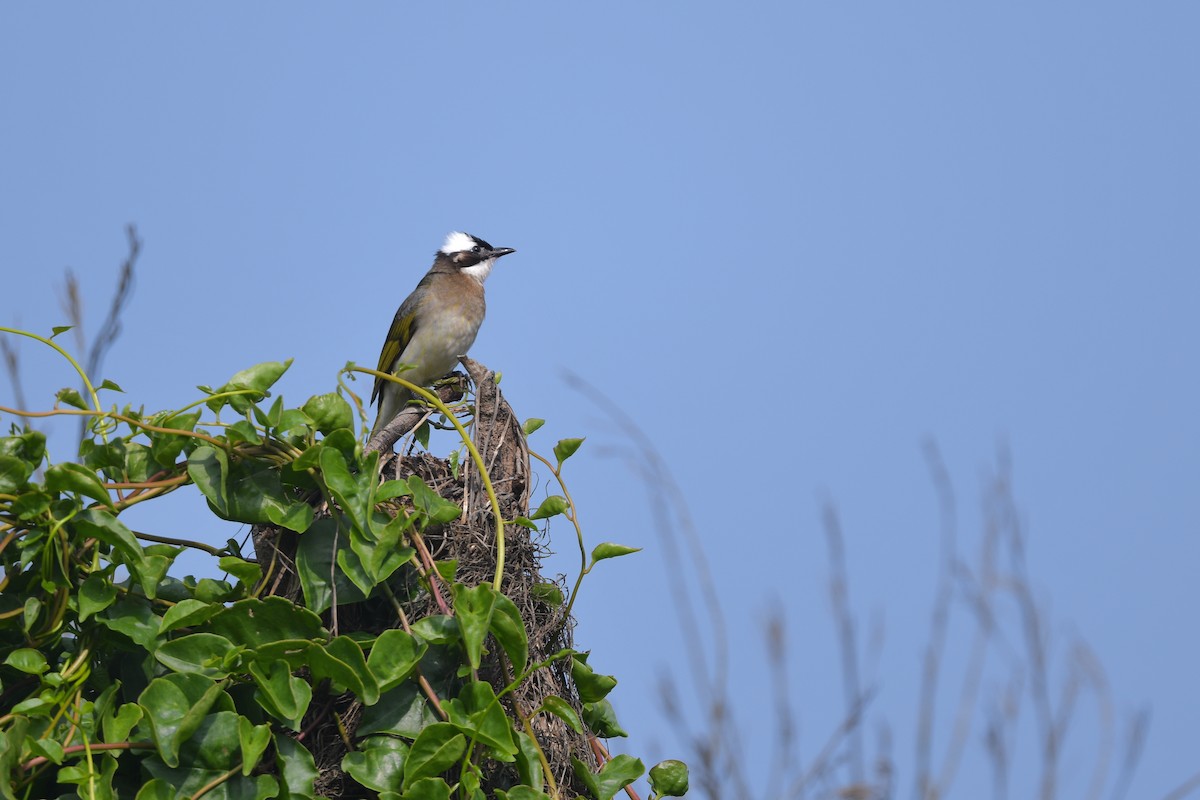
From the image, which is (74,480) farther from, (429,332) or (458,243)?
(458,243)

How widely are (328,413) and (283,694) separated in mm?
603

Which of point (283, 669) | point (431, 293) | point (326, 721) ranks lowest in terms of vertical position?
point (326, 721)

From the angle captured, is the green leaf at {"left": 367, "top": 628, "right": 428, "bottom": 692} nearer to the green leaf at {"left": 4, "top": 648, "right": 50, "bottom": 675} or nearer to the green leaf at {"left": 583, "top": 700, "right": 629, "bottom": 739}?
the green leaf at {"left": 4, "top": 648, "right": 50, "bottom": 675}

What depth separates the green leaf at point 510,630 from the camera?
8.63 feet

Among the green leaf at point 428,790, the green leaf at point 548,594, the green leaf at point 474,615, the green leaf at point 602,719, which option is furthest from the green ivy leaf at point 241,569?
the green leaf at point 602,719

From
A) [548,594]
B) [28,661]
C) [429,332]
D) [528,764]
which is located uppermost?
[429,332]

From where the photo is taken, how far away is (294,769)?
8.24 feet

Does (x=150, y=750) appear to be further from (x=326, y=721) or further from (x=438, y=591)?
(x=438, y=591)

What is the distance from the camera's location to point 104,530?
2.45 m

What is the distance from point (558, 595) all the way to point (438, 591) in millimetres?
589

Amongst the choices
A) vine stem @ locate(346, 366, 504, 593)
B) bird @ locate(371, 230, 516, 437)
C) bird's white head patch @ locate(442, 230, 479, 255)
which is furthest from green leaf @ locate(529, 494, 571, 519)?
bird's white head patch @ locate(442, 230, 479, 255)

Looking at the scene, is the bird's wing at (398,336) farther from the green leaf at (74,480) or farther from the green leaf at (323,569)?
the green leaf at (74,480)

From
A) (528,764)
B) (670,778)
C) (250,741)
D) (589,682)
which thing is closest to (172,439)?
(250,741)

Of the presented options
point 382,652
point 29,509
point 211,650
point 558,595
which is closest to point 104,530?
point 29,509
